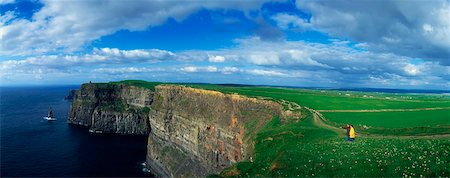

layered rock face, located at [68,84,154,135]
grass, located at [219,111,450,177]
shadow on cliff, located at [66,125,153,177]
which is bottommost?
shadow on cliff, located at [66,125,153,177]

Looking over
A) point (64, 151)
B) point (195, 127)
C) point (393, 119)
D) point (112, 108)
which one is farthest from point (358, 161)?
point (112, 108)

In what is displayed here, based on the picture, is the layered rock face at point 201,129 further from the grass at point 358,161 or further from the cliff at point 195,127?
the grass at point 358,161

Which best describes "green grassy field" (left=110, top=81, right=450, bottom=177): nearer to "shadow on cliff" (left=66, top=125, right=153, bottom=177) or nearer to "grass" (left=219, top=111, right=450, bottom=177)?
"grass" (left=219, top=111, right=450, bottom=177)

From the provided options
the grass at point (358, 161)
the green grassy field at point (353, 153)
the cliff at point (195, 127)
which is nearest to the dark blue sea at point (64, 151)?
the cliff at point (195, 127)

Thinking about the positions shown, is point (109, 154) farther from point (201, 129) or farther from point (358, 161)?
point (358, 161)

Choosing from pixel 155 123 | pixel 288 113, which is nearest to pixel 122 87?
pixel 155 123

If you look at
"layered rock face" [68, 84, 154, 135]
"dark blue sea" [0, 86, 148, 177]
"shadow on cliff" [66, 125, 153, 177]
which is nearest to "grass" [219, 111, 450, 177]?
"shadow on cliff" [66, 125, 153, 177]

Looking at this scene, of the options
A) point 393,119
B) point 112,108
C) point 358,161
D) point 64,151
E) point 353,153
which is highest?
point 393,119
